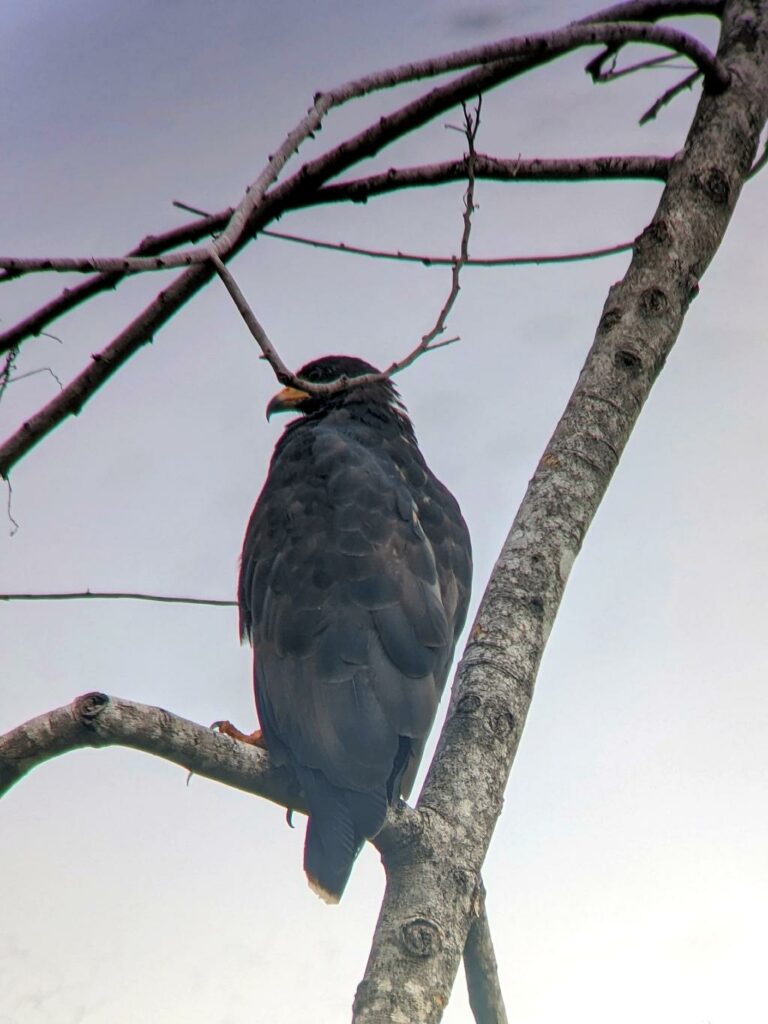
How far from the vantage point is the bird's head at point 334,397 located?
466 centimetres

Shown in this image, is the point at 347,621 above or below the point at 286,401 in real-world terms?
below

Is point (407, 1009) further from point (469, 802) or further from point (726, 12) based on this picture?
point (726, 12)

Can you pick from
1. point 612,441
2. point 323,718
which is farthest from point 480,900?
point 612,441

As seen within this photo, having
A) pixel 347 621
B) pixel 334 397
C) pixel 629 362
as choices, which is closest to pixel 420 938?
pixel 347 621

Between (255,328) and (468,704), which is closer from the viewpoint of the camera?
(255,328)

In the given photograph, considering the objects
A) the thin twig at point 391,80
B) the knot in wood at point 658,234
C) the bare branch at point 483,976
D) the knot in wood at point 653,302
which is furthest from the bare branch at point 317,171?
the bare branch at point 483,976

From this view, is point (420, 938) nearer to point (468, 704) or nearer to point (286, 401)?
point (468, 704)

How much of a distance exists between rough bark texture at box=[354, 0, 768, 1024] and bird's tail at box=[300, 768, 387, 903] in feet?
1.31

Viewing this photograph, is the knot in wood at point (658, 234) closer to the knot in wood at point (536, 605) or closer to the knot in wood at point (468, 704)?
the knot in wood at point (536, 605)

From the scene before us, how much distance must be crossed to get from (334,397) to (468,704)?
2.18m

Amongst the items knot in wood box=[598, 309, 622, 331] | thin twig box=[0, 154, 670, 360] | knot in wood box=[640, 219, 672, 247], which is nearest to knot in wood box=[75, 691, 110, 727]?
thin twig box=[0, 154, 670, 360]

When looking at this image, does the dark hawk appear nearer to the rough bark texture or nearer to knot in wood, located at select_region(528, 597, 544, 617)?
the rough bark texture

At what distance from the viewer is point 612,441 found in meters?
3.12

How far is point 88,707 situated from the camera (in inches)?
85.4
